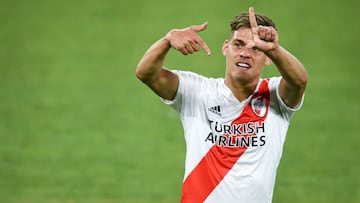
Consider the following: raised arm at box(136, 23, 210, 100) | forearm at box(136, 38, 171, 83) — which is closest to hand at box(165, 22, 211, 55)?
raised arm at box(136, 23, 210, 100)

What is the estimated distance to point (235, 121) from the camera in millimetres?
6016

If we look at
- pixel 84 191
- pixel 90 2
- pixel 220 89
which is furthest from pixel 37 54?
pixel 220 89

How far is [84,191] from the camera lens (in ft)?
32.8

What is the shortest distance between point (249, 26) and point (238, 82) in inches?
16.7

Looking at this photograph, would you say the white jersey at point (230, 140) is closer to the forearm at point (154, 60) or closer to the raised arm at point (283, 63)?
the raised arm at point (283, 63)

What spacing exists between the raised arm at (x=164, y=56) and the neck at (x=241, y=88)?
431 millimetres

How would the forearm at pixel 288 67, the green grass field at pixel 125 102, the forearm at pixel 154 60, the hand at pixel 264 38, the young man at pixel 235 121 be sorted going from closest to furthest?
the hand at pixel 264 38 < the forearm at pixel 288 67 < the forearm at pixel 154 60 < the young man at pixel 235 121 < the green grass field at pixel 125 102

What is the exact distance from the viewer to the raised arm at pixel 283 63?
5418 mm

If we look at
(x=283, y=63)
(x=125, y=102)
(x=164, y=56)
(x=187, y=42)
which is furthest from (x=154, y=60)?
(x=125, y=102)

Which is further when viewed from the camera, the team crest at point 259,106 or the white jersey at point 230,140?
the team crest at point 259,106

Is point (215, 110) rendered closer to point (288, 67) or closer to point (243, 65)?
point (243, 65)

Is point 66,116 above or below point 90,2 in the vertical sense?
below

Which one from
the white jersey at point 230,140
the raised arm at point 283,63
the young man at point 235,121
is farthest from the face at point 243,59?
the raised arm at point 283,63

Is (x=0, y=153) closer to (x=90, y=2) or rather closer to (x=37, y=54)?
(x=37, y=54)
